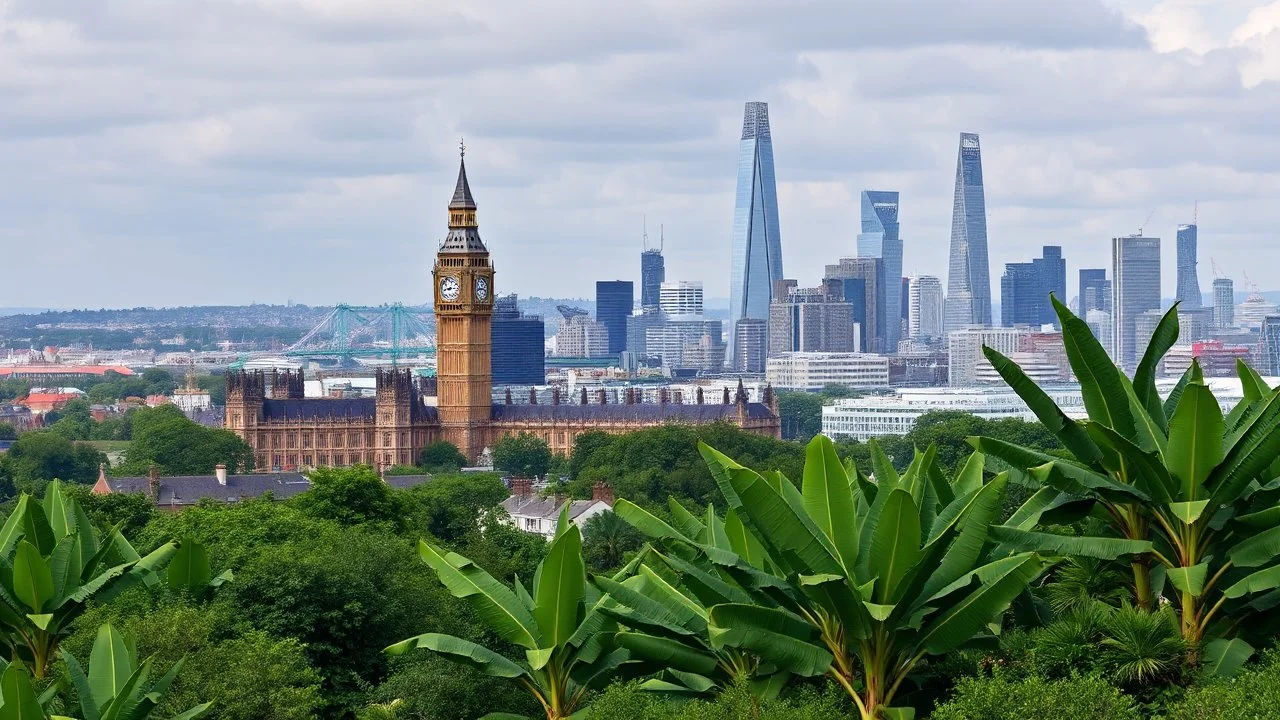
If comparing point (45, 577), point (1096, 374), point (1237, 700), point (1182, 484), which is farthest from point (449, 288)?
point (1237, 700)

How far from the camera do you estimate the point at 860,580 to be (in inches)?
1275

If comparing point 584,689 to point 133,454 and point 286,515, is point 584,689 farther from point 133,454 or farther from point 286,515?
point 133,454

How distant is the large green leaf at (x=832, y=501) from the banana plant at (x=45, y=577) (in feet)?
42.1

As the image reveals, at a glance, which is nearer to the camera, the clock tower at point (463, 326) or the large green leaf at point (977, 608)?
the large green leaf at point (977, 608)

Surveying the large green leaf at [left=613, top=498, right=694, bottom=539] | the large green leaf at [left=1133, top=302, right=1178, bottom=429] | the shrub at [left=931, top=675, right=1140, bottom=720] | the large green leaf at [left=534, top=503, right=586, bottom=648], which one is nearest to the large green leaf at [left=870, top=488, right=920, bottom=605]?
the shrub at [left=931, top=675, right=1140, bottom=720]

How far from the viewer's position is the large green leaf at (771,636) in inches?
1270

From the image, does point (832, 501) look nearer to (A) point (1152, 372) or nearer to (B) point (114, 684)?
(A) point (1152, 372)

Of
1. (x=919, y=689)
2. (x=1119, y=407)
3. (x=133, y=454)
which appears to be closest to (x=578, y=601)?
(x=919, y=689)

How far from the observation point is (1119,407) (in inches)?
1337

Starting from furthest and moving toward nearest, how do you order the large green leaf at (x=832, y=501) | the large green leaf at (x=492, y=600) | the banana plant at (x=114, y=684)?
the large green leaf at (x=492, y=600) → the banana plant at (x=114, y=684) → the large green leaf at (x=832, y=501)

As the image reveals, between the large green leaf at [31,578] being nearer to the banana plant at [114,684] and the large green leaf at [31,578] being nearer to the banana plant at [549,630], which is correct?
the banana plant at [114,684]

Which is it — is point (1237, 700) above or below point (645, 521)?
below

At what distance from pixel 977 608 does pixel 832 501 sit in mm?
2413

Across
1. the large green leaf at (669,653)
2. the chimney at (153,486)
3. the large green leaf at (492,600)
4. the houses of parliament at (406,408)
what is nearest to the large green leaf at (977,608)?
the large green leaf at (669,653)
